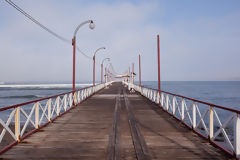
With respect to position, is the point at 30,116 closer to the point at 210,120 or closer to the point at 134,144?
the point at 134,144

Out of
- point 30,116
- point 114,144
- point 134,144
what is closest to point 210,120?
point 134,144

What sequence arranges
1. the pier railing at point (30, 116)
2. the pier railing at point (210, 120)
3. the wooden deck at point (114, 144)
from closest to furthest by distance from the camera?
1. the pier railing at point (210, 120)
2. the wooden deck at point (114, 144)
3. the pier railing at point (30, 116)

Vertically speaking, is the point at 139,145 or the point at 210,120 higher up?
the point at 210,120

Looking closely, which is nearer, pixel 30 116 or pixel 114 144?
pixel 114 144

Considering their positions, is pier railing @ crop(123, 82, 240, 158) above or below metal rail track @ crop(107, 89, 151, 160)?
above

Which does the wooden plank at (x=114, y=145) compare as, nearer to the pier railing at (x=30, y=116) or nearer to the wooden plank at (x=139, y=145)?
the wooden plank at (x=139, y=145)

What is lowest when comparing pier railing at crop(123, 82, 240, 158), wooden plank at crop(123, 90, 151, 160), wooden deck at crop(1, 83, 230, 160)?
wooden deck at crop(1, 83, 230, 160)

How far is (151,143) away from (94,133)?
2.23 m

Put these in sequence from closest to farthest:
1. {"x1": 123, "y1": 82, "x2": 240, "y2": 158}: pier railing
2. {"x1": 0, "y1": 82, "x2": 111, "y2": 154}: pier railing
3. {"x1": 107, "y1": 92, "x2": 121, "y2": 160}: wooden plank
Answer: 1. {"x1": 123, "y1": 82, "x2": 240, "y2": 158}: pier railing
2. {"x1": 107, "y1": 92, "x2": 121, "y2": 160}: wooden plank
3. {"x1": 0, "y1": 82, "x2": 111, "y2": 154}: pier railing

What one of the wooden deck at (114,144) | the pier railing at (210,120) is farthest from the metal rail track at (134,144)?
the pier railing at (210,120)

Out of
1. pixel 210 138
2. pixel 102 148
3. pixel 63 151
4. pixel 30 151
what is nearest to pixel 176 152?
pixel 210 138

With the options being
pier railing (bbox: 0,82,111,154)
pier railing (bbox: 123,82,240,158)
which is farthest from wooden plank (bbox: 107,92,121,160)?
pier railing (bbox: 123,82,240,158)

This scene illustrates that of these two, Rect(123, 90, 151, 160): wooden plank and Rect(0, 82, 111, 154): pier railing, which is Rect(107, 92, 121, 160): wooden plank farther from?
Rect(0, 82, 111, 154): pier railing

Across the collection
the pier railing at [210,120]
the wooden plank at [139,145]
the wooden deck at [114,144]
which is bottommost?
the wooden deck at [114,144]
